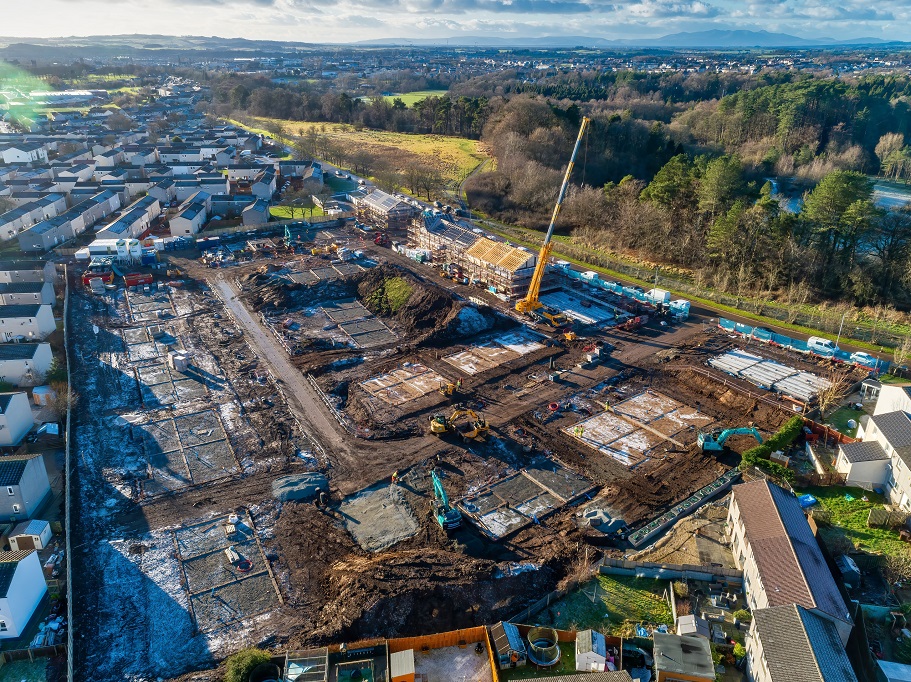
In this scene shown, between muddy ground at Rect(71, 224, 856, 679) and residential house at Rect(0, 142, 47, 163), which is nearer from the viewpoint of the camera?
muddy ground at Rect(71, 224, 856, 679)

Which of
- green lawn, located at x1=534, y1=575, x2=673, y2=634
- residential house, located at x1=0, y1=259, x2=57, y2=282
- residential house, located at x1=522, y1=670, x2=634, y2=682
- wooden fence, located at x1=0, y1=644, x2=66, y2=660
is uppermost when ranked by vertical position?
residential house, located at x1=0, y1=259, x2=57, y2=282

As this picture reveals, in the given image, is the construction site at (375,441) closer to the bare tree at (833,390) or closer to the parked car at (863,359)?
the bare tree at (833,390)

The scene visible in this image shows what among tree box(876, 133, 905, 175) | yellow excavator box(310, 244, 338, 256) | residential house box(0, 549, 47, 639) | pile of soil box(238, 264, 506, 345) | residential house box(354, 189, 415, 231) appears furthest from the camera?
tree box(876, 133, 905, 175)

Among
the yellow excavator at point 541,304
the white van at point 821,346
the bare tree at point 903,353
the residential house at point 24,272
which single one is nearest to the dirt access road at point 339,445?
the yellow excavator at point 541,304

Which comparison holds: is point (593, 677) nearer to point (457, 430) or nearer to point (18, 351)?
point (457, 430)

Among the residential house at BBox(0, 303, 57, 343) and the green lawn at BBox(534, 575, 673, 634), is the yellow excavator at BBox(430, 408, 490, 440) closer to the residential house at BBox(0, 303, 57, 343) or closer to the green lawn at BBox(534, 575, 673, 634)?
the green lawn at BBox(534, 575, 673, 634)

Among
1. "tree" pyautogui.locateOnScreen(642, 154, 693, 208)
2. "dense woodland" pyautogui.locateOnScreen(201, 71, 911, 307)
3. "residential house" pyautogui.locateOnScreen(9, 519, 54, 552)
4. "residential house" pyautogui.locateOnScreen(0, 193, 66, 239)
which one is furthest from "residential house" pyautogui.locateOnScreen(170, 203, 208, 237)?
"tree" pyautogui.locateOnScreen(642, 154, 693, 208)

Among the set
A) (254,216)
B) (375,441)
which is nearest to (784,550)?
(375,441)
